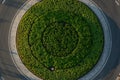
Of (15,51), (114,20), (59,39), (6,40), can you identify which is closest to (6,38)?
(6,40)

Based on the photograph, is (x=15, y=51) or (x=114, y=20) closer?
(x=15, y=51)

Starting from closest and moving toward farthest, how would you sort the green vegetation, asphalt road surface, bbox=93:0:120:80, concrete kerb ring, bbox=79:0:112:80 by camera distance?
the green vegetation → concrete kerb ring, bbox=79:0:112:80 → asphalt road surface, bbox=93:0:120:80

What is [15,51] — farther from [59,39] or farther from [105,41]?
[105,41]

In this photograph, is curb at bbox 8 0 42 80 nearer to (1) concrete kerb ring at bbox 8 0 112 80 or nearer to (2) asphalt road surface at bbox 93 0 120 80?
(1) concrete kerb ring at bbox 8 0 112 80

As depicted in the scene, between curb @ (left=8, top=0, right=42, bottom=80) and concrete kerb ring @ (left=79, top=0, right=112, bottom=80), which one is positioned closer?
curb @ (left=8, top=0, right=42, bottom=80)

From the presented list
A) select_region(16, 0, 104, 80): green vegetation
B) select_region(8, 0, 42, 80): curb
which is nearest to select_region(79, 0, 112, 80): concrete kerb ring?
select_region(16, 0, 104, 80): green vegetation

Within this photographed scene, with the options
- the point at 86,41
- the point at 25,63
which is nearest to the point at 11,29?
the point at 25,63

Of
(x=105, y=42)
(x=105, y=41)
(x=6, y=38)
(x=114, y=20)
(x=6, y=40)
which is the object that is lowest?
(x=105, y=42)

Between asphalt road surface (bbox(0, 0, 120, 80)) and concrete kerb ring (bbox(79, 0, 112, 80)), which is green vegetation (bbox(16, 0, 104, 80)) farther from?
asphalt road surface (bbox(0, 0, 120, 80))

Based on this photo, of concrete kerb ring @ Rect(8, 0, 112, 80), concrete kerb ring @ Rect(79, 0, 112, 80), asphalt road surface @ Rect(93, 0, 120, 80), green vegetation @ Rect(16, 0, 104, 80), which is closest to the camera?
green vegetation @ Rect(16, 0, 104, 80)
